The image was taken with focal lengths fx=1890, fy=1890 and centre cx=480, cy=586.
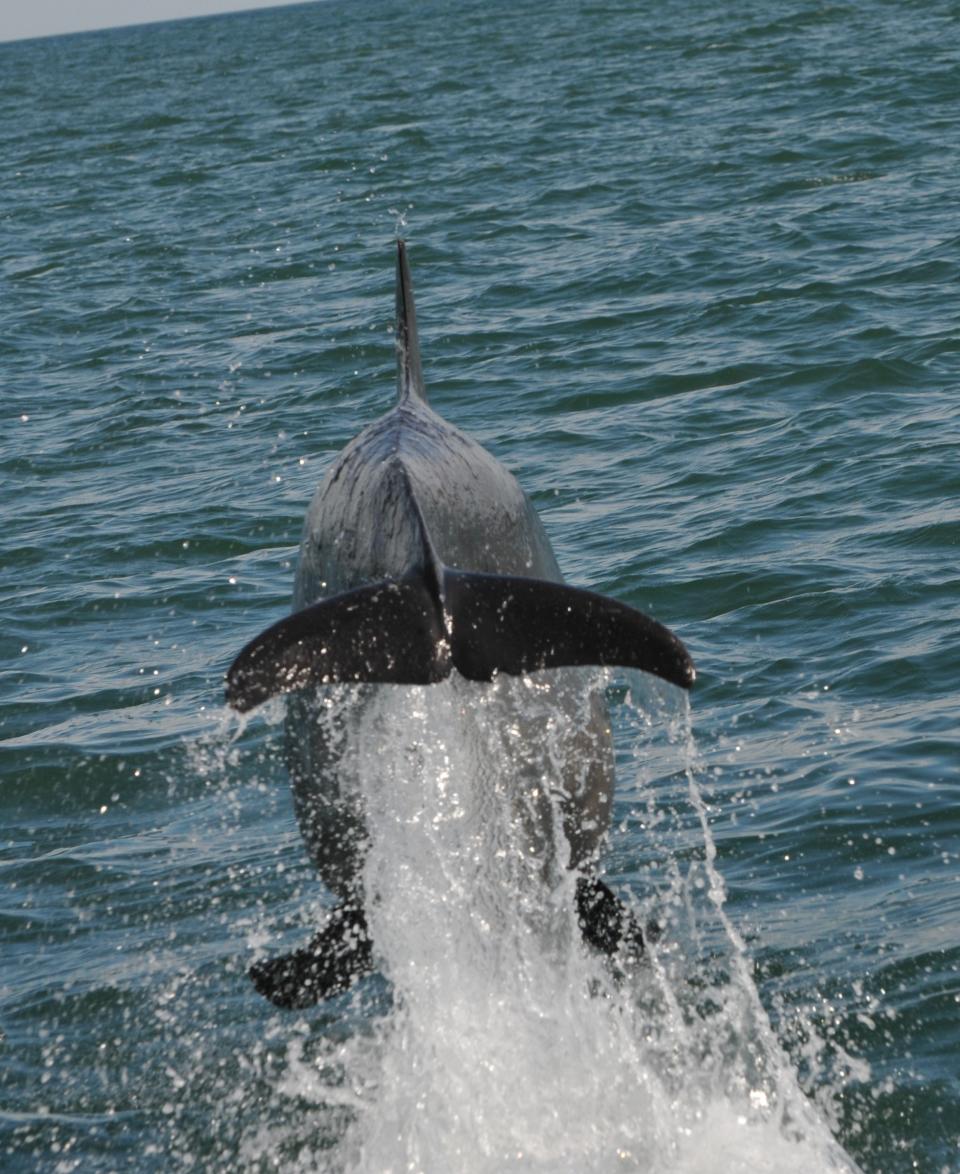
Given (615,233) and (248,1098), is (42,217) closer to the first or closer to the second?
(615,233)

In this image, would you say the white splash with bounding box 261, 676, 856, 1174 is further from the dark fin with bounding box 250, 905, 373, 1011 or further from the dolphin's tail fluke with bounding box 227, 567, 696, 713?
the dolphin's tail fluke with bounding box 227, 567, 696, 713

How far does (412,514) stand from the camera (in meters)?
6.73

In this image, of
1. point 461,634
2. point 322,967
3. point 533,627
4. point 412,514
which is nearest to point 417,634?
point 461,634

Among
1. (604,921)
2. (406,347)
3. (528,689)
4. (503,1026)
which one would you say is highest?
(406,347)

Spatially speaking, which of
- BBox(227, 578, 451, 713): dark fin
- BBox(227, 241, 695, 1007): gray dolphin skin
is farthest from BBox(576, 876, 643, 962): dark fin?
BBox(227, 578, 451, 713): dark fin

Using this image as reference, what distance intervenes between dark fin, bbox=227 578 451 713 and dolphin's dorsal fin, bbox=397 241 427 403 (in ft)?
7.78

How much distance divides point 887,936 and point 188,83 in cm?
6732

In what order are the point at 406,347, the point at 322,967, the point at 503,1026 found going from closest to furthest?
the point at 322,967
the point at 503,1026
the point at 406,347

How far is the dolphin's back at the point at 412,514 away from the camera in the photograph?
6.84 metres

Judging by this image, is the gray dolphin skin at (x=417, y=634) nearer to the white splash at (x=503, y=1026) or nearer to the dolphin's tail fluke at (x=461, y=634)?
the dolphin's tail fluke at (x=461, y=634)

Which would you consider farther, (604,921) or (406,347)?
(406,347)

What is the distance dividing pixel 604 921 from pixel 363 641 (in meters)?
2.05

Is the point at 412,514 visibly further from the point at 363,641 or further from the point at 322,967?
the point at 322,967

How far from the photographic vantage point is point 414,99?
49281mm
